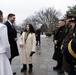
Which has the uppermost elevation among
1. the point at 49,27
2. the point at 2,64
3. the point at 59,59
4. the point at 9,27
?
the point at 9,27

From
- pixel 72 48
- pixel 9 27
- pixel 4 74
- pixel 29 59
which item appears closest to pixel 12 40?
pixel 9 27

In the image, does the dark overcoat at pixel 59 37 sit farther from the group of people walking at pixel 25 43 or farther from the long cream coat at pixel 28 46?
the long cream coat at pixel 28 46

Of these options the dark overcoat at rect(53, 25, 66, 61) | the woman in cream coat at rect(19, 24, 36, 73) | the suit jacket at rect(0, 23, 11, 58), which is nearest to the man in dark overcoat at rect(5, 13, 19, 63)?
the woman in cream coat at rect(19, 24, 36, 73)

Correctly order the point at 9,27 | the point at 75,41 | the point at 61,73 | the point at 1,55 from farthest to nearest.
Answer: the point at 61,73, the point at 9,27, the point at 1,55, the point at 75,41

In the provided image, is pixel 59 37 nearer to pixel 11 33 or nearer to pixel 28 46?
pixel 28 46

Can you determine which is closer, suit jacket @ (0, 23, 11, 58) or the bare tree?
suit jacket @ (0, 23, 11, 58)

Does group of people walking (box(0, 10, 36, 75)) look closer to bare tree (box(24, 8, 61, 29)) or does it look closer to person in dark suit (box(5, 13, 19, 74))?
person in dark suit (box(5, 13, 19, 74))

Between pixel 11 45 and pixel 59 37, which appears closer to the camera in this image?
pixel 11 45

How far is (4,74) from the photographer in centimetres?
555

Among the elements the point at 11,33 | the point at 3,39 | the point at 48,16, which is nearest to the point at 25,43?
the point at 11,33

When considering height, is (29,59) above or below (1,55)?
below

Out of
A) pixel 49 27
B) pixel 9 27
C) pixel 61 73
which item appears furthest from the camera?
pixel 49 27

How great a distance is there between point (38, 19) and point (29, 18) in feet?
29.9

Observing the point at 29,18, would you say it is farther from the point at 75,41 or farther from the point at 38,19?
the point at 75,41
